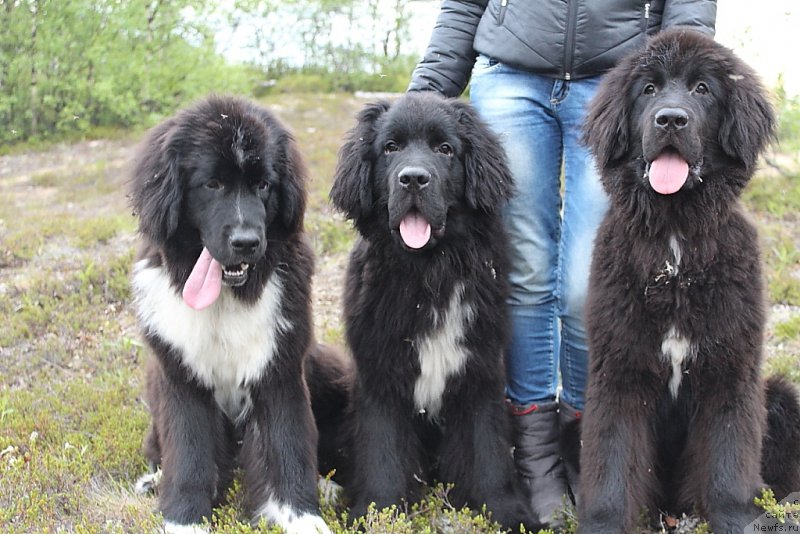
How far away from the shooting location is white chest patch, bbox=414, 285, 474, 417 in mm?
3348

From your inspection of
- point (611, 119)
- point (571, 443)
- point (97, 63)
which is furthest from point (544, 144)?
point (97, 63)

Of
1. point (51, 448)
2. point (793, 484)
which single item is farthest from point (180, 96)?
point (793, 484)

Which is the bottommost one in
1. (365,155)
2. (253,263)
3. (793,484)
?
(793,484)

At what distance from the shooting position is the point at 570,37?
3391mm

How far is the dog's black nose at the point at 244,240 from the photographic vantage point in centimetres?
294

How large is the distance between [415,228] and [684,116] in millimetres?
1159

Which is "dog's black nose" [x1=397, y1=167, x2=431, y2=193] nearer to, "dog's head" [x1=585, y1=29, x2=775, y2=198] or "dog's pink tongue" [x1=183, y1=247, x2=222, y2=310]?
"dog's head" [x1=585, y1=29, x2=775, y2=198]

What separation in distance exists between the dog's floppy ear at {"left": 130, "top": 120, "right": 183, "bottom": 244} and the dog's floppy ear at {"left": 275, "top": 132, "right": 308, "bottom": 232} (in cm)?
43

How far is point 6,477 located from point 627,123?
335 centimetres

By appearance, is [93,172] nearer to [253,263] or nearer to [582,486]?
[253,263]

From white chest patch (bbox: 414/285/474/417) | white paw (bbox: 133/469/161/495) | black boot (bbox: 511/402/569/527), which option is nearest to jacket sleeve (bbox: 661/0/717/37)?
white chest patch (bbox: 414/285/474/417)

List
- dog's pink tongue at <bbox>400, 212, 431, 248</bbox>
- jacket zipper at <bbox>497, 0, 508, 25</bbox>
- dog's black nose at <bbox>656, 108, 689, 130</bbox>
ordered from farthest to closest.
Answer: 1. jacket zipper at <bbox>497, 0, 508, 25</bbox>
2. dog's pink tongue at <bbox>400, 212, 431, 248</bbox>
3. dog's black nose at <bbox>656, 108, 689, 130</bbox>

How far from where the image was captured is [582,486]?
3029mm

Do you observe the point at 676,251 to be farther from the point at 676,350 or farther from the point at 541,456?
the point at 541,456
